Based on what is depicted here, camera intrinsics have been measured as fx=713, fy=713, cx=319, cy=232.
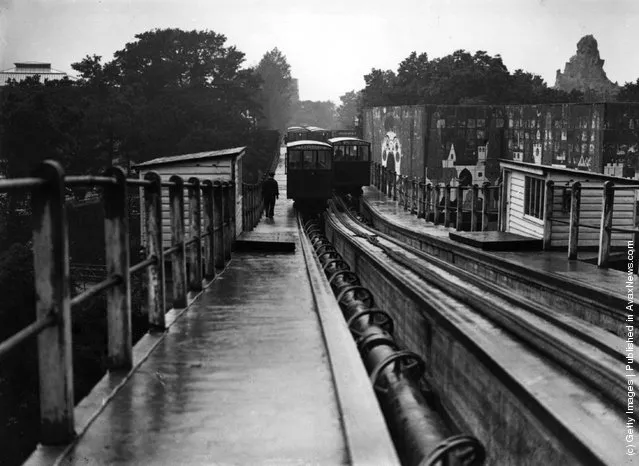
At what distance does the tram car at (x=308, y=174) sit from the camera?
28.8m

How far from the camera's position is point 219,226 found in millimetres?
10227

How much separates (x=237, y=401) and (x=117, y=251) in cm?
112

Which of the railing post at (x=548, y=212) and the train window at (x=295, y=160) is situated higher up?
the train window at (x=295, y=160)

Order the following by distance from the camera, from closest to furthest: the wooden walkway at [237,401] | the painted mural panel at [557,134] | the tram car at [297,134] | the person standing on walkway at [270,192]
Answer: the wooden walkway at [237,401], the person standing on walkway at [270,192], the painted mural panel at [557,134], the tram car at [297,134]

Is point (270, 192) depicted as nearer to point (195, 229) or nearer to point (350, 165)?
point (350, 165)

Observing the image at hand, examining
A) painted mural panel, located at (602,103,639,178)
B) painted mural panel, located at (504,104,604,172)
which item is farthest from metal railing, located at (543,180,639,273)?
painted mural panel, located at (504,104,604,172)

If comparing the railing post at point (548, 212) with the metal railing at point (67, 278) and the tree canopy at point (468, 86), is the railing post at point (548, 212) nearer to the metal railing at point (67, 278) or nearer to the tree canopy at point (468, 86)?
the metal railing at point (67, 278)

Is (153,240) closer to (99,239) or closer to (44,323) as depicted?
(44,323)

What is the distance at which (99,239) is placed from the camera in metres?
40.8

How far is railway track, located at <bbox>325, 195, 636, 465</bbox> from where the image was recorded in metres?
4.85

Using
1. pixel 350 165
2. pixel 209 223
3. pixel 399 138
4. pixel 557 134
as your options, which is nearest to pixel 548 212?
pixel 209 223

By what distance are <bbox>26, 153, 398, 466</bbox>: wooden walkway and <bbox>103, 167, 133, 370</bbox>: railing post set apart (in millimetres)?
349

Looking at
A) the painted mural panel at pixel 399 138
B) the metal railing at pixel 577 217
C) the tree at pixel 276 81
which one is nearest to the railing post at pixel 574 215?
the metal railing at pixel 577 217

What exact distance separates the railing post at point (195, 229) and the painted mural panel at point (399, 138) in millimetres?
35668
